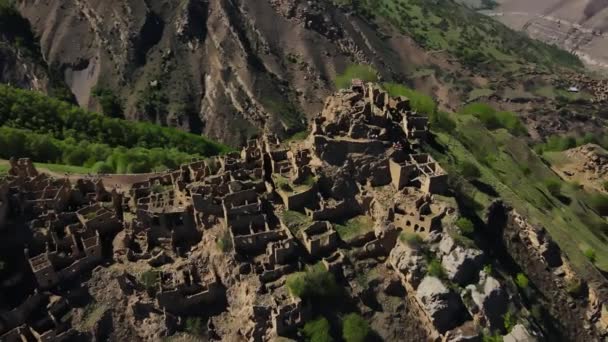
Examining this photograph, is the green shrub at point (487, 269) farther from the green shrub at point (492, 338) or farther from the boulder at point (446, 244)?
the green shrub at point (492, 338)

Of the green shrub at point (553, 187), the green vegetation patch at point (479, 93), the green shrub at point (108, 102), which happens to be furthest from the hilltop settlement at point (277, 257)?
the green vegetation patch at point (479, 93)

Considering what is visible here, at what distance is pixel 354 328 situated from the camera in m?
62.3

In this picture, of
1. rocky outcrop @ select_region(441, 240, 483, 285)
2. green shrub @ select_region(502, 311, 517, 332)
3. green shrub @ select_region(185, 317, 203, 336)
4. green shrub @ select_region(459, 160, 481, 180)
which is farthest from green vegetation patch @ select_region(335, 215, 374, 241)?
green shrub @ select_region(459, 160, 481, 180)

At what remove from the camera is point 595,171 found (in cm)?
12238

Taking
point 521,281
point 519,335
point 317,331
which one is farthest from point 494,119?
point 317,331

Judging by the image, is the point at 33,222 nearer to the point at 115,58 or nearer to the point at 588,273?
the point at 588,273

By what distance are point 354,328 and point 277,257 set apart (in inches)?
451

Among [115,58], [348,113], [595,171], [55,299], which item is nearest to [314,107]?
[115,58]

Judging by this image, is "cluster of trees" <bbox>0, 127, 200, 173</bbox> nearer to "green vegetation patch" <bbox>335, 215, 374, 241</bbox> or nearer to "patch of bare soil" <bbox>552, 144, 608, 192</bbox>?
"green vegetation patch" <bbox>335, 215, 374, 241</bbox>

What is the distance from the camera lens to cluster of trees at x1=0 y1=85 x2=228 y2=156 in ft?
438

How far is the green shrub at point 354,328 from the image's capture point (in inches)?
2437

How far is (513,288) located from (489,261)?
4.11m

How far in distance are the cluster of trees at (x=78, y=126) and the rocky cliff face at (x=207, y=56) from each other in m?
22.2

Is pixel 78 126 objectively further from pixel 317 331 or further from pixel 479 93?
pixel 479 93
